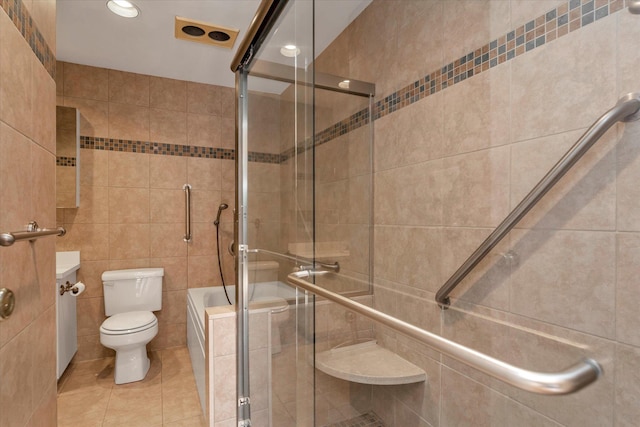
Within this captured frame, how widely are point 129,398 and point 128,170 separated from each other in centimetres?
176

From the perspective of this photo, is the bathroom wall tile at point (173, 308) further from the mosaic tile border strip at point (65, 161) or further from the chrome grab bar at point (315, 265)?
the chrome grab bar at point (315, 265)

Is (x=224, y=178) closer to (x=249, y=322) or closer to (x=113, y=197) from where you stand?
(x=113, y=197)

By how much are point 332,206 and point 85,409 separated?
2.19m

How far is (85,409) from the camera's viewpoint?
6.77 ft

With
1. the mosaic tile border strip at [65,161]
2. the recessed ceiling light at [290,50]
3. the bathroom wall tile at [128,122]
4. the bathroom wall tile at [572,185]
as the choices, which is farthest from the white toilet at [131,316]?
the bathroom wall tile at [572,185]

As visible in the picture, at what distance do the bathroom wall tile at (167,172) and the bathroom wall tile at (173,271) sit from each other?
569mm

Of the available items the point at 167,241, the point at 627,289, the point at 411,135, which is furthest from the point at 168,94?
the point at 627,289

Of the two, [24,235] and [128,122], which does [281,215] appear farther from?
[128,122]

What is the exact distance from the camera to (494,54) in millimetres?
767

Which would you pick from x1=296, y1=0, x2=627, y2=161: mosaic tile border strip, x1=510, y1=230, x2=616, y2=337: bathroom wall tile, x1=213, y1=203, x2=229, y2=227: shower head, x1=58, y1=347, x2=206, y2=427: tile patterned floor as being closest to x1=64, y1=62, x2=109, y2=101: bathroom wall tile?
x1=213, y1=203, x2=229, y2=227: shower head

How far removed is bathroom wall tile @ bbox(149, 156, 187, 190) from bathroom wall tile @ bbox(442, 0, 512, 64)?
2632 mm

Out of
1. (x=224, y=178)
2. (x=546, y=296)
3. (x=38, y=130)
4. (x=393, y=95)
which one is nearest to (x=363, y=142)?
(x=393, y=95)

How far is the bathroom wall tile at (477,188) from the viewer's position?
68cm

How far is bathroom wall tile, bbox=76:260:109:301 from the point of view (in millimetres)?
2689
